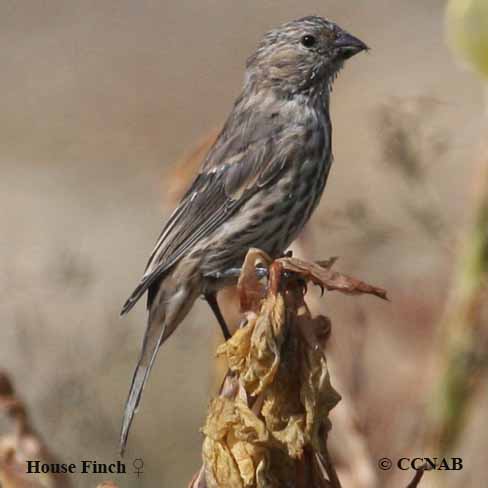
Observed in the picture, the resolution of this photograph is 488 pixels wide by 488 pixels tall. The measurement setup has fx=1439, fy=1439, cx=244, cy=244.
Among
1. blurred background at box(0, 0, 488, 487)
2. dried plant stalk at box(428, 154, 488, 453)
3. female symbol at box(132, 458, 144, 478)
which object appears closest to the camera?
dried plant stalk at box(428, 154, 488, 453)

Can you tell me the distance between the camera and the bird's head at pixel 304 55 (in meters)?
5.06

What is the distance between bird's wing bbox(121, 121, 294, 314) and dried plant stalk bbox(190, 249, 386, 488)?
1.72 metres

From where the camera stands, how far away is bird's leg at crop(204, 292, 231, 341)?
163 inches

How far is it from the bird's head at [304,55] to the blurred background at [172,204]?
1.32ft

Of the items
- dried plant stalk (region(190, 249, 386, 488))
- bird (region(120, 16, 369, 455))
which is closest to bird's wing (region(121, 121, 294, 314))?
bird (region(120, 16, 369, 455))

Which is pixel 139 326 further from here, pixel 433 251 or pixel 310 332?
pixel 310 332

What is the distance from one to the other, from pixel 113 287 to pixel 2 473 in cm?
563

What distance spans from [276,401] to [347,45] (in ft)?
7.82

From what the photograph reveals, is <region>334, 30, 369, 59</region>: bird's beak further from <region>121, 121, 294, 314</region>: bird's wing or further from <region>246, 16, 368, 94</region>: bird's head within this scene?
<region>121, 121, 294, 314</region>: bird's wing

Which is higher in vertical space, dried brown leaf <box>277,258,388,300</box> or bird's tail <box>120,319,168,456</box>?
dried brown leaf <box>277,258,388,300</box>

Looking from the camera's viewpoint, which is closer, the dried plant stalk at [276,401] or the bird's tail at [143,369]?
the dried plant stalk at [276,401]

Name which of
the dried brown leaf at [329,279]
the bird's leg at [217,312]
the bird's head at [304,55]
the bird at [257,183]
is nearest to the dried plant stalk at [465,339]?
the dried brown leaf at [329,279]

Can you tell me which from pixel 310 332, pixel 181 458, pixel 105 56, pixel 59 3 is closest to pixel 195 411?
pixel 181 458

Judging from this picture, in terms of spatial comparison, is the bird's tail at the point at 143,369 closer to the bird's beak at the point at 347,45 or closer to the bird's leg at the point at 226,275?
the bird's leg at the point at 226,275
